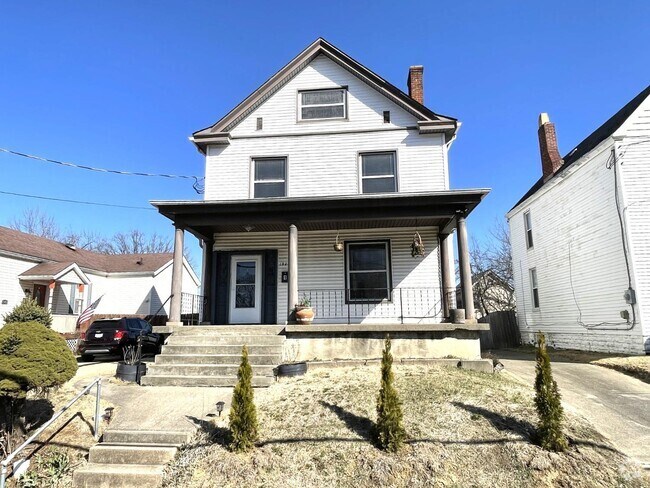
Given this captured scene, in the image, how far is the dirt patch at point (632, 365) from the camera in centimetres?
962

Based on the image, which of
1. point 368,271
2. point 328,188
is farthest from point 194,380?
point 328,188

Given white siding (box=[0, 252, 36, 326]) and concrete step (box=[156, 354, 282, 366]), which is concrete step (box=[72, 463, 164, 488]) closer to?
concrete step (box=[156, 354, 282, 366])

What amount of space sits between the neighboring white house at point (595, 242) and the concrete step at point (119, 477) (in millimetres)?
12444

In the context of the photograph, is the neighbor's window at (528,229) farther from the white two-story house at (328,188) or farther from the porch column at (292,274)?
the porch column at (292,274)

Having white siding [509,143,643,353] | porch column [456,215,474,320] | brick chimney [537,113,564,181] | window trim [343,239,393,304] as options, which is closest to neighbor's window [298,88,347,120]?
window trim [343,239,393,304]

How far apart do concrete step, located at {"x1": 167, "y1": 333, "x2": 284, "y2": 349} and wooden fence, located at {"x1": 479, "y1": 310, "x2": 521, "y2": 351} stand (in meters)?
12.2

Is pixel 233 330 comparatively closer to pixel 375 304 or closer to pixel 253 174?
pixel 375 304

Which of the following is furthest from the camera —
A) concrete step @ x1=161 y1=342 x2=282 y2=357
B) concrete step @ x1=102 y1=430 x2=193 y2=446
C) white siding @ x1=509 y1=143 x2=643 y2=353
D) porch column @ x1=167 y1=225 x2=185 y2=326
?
white siding @ x1=509 y1=143 x2=643 y2=353

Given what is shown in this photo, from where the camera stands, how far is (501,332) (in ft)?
62.2

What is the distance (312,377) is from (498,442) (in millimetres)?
3666

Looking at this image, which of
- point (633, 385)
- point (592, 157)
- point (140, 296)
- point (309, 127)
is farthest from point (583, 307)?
point (140, 296)

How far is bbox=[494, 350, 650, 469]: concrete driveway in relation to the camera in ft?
18.5

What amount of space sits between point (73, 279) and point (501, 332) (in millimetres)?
21347

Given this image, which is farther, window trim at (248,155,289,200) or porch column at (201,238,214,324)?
window trim at (248,155,289,200)
